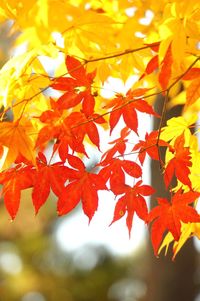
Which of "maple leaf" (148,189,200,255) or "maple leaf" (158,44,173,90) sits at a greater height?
"maple leaf" (158,44,173,90)

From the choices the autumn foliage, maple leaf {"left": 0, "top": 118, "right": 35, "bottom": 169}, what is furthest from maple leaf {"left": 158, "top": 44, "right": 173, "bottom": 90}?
maple leaf {"left": 0, "top": 118, "right": 35, "bottom": 169}

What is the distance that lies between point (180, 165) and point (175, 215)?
0.42 ft

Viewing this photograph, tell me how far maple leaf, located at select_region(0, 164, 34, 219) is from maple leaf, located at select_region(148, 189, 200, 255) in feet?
1.06

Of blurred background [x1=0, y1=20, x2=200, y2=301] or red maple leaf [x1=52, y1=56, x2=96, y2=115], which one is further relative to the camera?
blurred background [x1=0, y1=20, x2=200, y2=301]

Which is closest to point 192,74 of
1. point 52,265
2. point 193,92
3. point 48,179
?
point 193,92

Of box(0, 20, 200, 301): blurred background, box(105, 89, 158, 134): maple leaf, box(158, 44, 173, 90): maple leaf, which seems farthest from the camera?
box(0, 20, 200, 301): blurred background

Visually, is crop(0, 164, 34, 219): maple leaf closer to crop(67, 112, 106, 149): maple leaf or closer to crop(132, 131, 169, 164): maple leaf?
crop(67, 112, 106, 149): maple leaf

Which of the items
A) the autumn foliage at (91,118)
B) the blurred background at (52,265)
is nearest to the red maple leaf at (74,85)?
the autumn foliage at (91,118)

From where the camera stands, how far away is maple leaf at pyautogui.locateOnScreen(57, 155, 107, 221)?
41.7 inches

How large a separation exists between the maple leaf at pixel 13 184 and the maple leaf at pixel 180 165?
0.34 meters

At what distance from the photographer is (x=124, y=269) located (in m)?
7.42

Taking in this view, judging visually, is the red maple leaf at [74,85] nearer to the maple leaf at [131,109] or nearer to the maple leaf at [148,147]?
the maple leaf at [131,109]

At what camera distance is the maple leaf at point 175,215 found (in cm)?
107

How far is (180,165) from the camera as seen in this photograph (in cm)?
112
